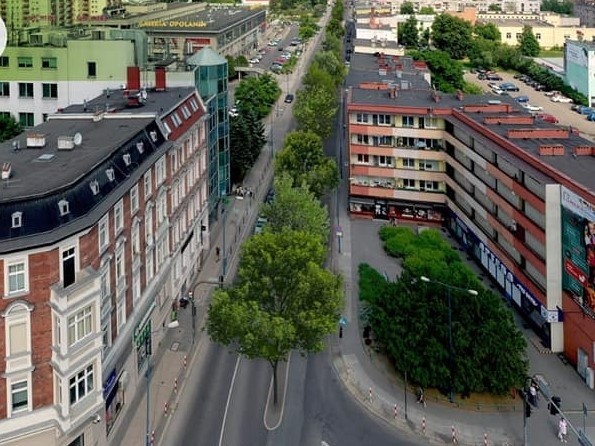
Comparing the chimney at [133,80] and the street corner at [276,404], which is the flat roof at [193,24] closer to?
the chimney at [133,80]

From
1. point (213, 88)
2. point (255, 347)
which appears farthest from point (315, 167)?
point (255, 347)

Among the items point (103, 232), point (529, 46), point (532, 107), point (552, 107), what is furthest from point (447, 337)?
point (529, 46)

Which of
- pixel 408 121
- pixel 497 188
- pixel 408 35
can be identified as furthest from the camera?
pixel 408 35

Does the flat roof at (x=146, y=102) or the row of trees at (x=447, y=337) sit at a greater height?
the flat roof at (x=146, y=102)

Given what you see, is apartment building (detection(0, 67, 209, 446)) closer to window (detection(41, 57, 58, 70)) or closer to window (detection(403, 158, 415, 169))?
window (detection(41, 57, 58, 70))

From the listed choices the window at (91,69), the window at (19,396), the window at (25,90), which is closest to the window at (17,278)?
the window at (19,396)

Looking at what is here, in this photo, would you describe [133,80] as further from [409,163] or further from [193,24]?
[193,24]
